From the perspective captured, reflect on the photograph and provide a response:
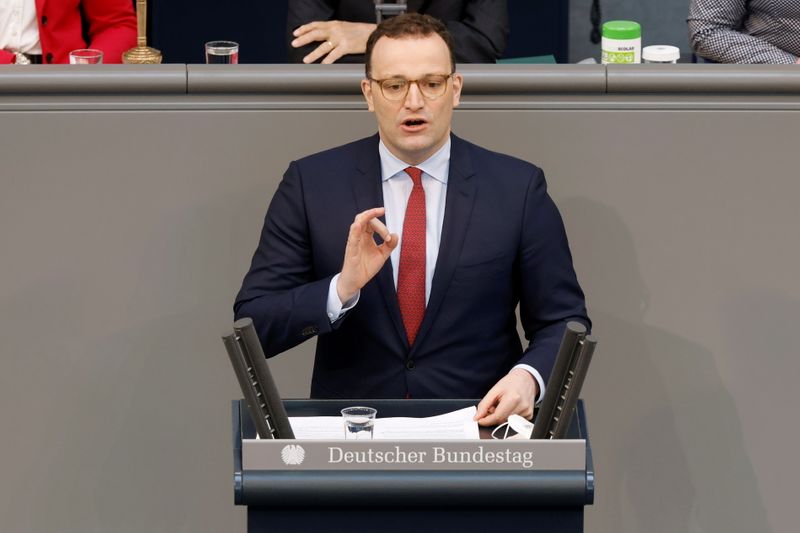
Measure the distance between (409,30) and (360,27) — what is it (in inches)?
39.0

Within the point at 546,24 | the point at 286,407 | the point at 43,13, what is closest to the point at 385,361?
the point at 286,407

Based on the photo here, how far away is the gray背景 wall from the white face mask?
104cm

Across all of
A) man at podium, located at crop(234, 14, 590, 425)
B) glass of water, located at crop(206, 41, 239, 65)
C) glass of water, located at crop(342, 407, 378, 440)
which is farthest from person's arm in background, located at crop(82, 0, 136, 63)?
glass of water, located at crop(342, 407, 378, 440)

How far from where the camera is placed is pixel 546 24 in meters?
6.09

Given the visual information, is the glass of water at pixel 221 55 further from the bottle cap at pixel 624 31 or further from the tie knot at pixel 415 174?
the bottle cap at pixel 624 31

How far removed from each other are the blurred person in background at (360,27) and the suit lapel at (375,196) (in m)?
0.81

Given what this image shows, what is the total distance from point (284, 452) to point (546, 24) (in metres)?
4.10

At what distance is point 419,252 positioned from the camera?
Answer: 9.72 feet

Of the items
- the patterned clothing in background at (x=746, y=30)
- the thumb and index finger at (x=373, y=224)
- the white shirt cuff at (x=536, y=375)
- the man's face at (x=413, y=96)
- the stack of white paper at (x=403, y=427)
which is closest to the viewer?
the stack of white paper at (x=403, y=427)

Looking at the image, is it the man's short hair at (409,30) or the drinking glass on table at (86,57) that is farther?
the drinking glass on table at (86,57)

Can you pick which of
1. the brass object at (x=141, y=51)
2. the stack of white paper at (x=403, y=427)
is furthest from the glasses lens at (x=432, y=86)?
the brass object at (x=141, y=51)

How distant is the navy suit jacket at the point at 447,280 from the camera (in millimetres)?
2914

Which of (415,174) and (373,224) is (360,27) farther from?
(373,224)

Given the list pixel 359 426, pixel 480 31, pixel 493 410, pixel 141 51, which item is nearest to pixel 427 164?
pixel 493 410
